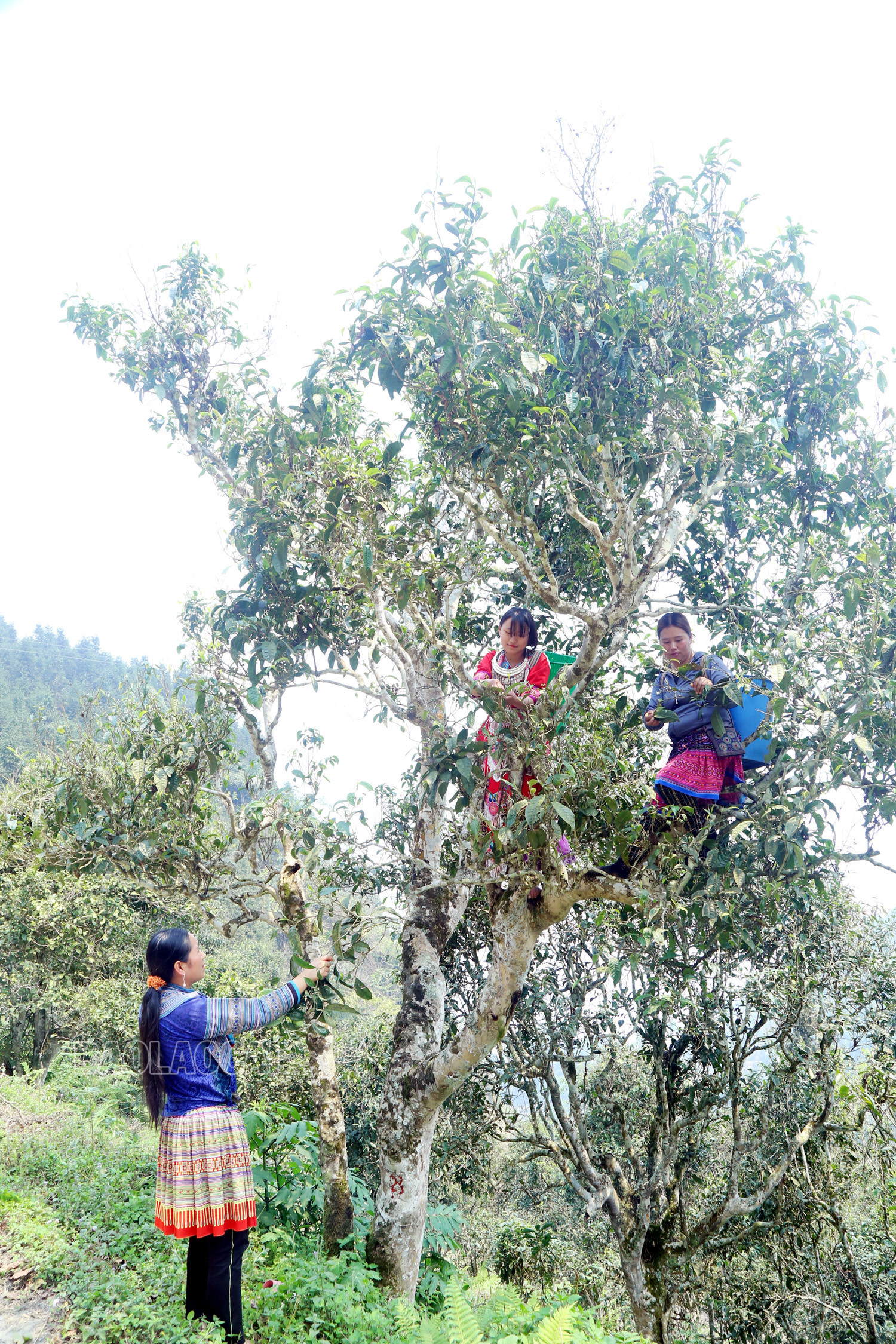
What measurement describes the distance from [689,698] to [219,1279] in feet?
10.1

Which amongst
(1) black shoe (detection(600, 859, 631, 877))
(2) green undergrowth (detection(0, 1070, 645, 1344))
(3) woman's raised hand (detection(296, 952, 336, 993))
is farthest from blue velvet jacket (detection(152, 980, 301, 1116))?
(1) black shoe (detection(600, 859, 631, 877))

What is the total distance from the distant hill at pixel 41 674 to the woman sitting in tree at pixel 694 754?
40.6m

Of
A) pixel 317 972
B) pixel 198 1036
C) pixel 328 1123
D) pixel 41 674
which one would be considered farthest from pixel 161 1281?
pixel 41 674

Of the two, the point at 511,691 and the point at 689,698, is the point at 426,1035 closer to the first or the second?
the point at 511,691

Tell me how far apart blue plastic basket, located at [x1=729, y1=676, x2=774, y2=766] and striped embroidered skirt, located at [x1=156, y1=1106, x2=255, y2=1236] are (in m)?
2.60

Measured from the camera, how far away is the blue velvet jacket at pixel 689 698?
329 cm

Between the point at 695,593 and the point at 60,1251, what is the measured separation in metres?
5.55

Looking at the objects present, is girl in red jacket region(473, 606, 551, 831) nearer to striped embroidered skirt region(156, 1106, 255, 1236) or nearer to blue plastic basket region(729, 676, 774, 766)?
blue plastic basket region(729, 676, 774, 766)

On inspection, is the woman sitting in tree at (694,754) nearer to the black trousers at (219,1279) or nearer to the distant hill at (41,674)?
the black trousers at (219,1279)

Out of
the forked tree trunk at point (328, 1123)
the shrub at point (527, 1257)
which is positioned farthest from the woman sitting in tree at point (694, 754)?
the shrub at point (527, 1257)

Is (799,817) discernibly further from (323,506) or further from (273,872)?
(273,872)

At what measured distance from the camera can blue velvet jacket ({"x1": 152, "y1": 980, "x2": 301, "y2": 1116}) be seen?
2842 millimetres

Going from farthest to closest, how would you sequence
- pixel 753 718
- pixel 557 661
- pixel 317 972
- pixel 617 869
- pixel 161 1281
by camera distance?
pixel 557 661
pixel 161 1281
pixel 617 869
pixel 753 718
pixel 317 972

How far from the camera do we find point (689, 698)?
3.53 m
